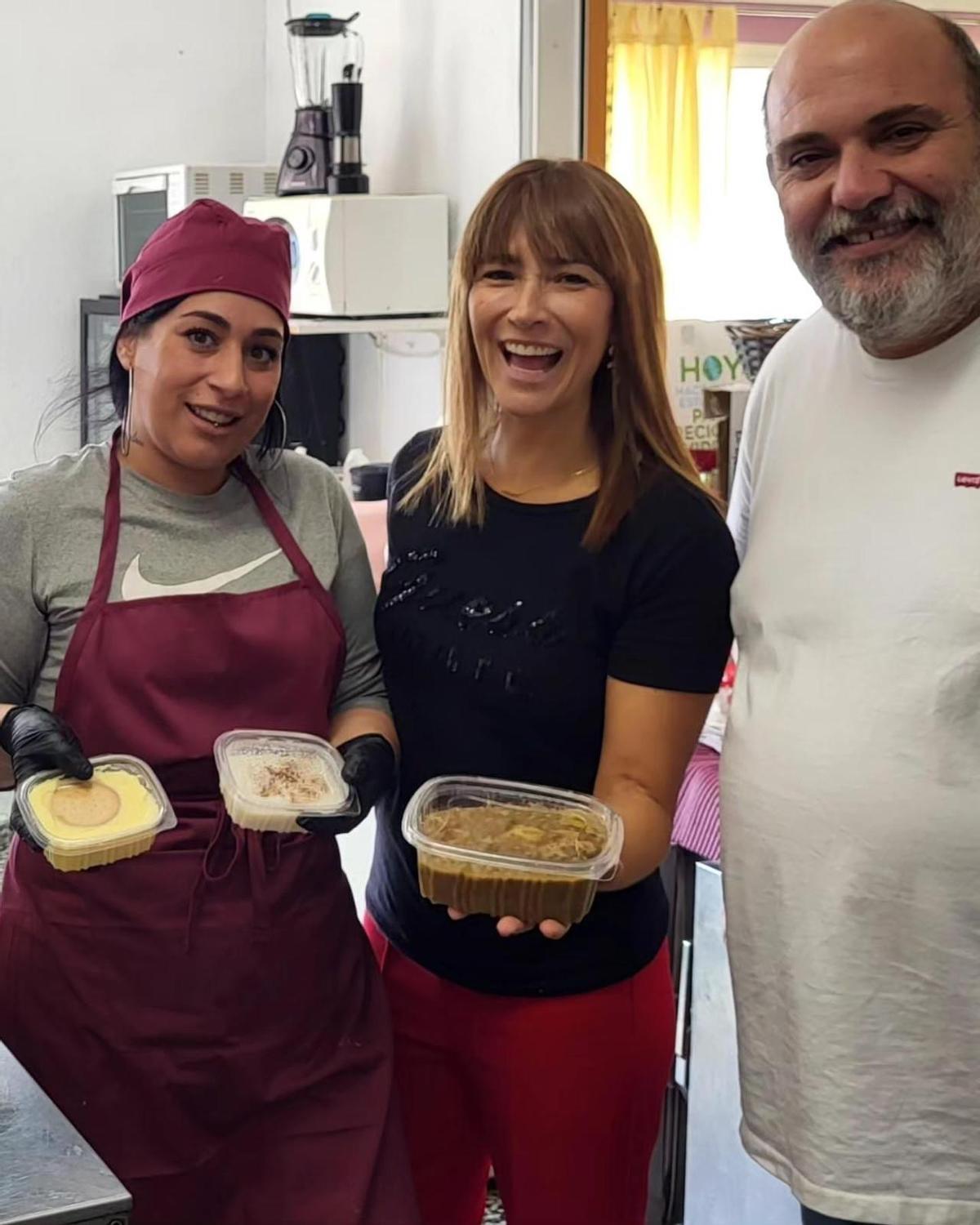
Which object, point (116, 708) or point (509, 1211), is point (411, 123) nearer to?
point (116, 708)

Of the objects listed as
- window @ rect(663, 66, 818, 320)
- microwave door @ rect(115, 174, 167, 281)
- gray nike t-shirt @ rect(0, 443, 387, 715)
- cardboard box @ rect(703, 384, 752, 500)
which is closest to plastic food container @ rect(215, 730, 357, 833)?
gray nike t-shirt @ rect(0, 443, 387, 715)

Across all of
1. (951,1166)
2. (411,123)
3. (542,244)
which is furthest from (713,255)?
(951,1166)

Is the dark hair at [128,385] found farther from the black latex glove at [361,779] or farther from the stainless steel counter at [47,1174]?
the stainless steel counter at [47,1174]

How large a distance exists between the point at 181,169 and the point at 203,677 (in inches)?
88.7

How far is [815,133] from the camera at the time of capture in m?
1.34

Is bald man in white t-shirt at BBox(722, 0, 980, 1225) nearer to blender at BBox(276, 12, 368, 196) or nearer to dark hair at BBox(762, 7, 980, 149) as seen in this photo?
dark hair at BBox(762, 7, 980, 149)

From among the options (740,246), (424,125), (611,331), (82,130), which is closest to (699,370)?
(424,125)

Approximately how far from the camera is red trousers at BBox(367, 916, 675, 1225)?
1456 millimetres

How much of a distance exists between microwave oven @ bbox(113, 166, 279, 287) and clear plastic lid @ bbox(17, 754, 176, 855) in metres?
2.20

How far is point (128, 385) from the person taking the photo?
1.55 metres

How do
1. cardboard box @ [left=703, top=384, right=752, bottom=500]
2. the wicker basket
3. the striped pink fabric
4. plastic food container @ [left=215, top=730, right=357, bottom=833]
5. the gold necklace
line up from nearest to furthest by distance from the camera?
plastic food container @ [left=215, top=730, right=357, bottom=833]
the gold necklace
the striped pink fabric
the wicker basket
cardboard box @ [left=703, top=384, right=752, bottom=500]

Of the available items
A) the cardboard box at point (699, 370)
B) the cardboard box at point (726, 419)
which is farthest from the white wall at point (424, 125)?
the cardboard box at point (726, 419)

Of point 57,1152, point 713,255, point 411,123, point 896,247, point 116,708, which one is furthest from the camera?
point 713,255

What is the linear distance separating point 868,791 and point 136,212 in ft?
9.23
